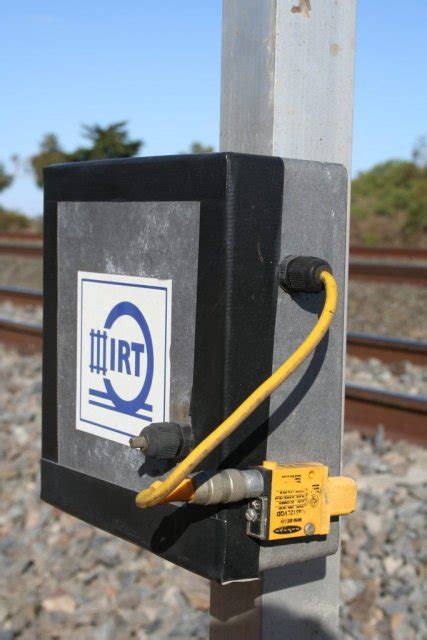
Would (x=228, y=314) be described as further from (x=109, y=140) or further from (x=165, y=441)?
(x=109, y=140)

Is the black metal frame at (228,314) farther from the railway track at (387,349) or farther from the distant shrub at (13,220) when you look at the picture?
the distant shrub at (13,220)

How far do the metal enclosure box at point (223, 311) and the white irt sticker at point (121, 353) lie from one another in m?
0.03

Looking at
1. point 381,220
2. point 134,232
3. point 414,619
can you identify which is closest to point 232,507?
point 134,232

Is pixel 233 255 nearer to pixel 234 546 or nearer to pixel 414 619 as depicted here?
pixel 234 546

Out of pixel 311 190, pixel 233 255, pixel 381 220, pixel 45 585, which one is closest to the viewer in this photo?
pixel 233 255

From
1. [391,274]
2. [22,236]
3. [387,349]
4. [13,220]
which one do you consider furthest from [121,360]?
[13,220]

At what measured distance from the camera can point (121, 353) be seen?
1.79 m

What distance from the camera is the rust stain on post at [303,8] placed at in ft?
5.60

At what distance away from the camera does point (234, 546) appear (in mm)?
1539

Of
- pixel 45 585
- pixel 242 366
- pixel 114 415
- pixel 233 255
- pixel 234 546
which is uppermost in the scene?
pixel 233 255

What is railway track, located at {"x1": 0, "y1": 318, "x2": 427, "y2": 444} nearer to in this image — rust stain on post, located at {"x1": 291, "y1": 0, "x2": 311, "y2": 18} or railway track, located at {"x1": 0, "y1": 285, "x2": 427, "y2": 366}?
railway track, located at {"x1": 0, "y1": 285, "x2": 427, "y2": 366}

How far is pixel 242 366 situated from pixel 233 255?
0.18m

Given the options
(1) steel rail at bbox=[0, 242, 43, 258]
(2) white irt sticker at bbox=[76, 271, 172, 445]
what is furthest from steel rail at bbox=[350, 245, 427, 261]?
(2) white irt sticker at bbox=[76, 271, 172, 445]

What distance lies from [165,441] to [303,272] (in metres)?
0.36
